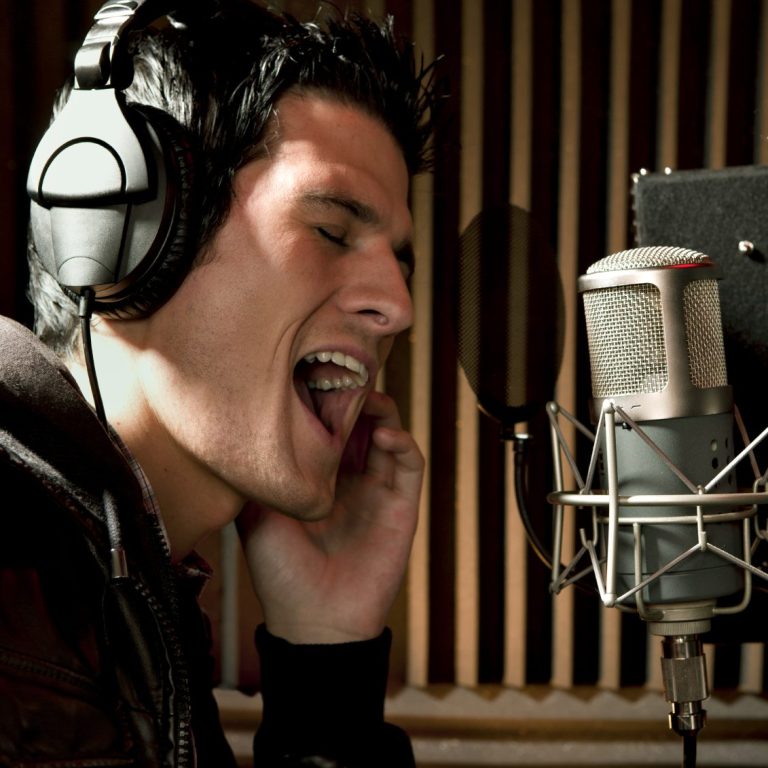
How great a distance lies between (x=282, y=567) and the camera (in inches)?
46.4

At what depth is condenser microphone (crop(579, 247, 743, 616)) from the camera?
0.64 meters

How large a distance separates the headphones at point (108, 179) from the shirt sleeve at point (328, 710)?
0.55 meters

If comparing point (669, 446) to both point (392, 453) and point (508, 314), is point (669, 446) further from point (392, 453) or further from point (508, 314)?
point (392, 453)

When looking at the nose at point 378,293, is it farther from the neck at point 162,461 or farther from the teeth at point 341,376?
the neck at point 162,461

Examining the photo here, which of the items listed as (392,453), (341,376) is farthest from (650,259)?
(392,453)

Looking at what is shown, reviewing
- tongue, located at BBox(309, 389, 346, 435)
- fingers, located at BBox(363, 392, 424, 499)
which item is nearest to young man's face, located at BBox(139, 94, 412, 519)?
tongue, located at BBox(309, 389, 346, 435)

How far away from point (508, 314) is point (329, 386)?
28 centimetres

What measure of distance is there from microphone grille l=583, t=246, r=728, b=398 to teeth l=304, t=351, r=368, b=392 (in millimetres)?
374

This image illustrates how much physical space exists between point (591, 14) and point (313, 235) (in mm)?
797

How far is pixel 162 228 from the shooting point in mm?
796

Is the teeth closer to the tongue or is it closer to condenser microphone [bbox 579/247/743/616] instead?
the tongue

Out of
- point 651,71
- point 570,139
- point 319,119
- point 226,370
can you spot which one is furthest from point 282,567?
point 651,71

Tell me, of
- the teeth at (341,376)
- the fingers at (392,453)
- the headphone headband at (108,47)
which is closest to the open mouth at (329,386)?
the teeth at (341,376)

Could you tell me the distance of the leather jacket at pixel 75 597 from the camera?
70 cm
